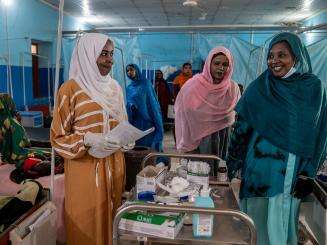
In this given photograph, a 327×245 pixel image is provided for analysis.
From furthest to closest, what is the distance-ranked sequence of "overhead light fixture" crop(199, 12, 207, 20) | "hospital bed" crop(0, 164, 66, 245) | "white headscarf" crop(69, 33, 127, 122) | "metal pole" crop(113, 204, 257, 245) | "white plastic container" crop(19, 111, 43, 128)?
"overhead light fixture" crop(199, 12, 207, 20)
"white plastic container" crop(19, 111, 43, 128)
"hospital bed" crop(0, 164, 66, 245)
"white headscarf" crop(69, 33, 127, 122)
"metal pole" crop(113, 204, 257, 245)

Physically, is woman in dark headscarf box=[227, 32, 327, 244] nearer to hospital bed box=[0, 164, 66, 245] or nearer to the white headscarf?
the white headscarf

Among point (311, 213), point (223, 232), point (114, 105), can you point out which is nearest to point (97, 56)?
point (114, 105)

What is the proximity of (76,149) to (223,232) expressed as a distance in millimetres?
802

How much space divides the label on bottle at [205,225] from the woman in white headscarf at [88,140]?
628mm

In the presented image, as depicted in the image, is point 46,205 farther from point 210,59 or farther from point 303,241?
point 303,241

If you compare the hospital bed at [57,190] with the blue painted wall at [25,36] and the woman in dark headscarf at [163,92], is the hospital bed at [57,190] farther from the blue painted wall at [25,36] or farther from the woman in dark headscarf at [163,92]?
the woman in dark headscarf at [163,92]

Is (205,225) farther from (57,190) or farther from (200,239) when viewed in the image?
(57,190)

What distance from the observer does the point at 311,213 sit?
6.19 ft

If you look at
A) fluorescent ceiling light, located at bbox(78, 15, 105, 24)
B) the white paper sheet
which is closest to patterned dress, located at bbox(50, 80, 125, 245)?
the white paper sheet

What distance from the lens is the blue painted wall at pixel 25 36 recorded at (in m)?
5.21

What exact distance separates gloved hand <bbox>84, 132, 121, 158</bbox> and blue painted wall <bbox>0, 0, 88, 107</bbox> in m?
3.92

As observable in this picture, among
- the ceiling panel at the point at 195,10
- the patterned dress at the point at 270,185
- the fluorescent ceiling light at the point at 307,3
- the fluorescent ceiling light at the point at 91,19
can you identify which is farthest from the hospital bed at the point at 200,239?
the fluorescent ceiling light at the point at 91,19

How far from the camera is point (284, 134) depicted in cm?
152

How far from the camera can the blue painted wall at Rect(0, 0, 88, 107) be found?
5.21 m
